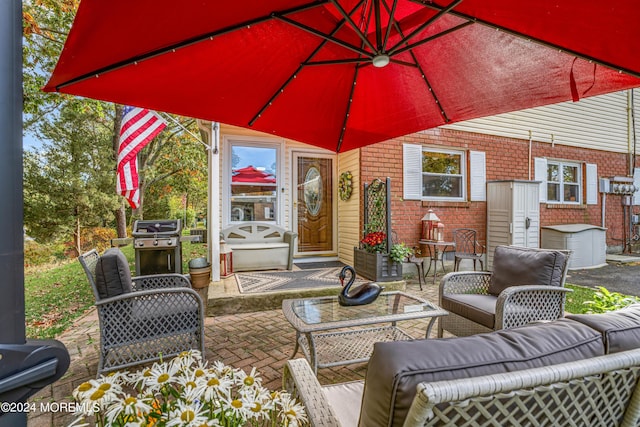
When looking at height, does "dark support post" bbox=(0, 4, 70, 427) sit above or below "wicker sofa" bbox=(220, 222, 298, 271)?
above

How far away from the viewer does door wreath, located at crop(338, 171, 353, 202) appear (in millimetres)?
5457

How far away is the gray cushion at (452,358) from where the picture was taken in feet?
2.21

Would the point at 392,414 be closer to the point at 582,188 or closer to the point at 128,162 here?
the point at 128,162

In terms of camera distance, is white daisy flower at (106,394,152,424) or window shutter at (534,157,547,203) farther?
window shutter at (534,157,547,203)

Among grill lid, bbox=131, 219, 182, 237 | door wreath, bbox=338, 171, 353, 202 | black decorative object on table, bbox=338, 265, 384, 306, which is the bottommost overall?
black decorative object on table, bbox=338, 265, 384, 306

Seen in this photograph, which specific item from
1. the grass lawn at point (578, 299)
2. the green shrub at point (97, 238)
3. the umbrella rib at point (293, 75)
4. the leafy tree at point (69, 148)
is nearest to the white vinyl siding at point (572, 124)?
the grass lawn at point (578, 299)

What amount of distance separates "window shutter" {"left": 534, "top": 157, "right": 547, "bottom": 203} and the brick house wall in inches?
5.5

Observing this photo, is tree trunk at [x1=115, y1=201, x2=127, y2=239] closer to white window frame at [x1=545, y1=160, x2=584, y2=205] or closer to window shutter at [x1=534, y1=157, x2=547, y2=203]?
window shutter at [x1=534, y1=157, x2=547, y2=203]

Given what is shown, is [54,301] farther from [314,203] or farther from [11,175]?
[11,175]

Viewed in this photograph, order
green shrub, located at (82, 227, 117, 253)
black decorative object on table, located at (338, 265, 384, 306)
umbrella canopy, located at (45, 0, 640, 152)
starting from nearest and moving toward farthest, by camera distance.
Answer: umbrella canopy, located at (45, 0, 640, 152)
black decorative object on table, located at (338, 265, 384, 306)
green shrub, located at (82, 227, 117, 253)

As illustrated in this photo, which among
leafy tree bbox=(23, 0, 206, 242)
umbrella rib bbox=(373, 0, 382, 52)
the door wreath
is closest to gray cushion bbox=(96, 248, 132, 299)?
umbrella rib bbox=(373, 0, 382, 52)

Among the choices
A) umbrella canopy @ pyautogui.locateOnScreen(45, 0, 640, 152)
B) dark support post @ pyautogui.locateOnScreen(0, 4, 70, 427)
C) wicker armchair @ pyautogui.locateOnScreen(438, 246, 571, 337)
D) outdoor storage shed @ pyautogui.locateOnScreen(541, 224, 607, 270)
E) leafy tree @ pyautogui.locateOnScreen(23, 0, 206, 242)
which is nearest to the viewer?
dark support post @ pyautogui.locateOnScreen(0, 4, 70, 427)

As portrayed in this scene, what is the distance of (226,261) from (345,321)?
275 centimetres

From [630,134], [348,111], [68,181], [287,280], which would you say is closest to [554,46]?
[348,111]
